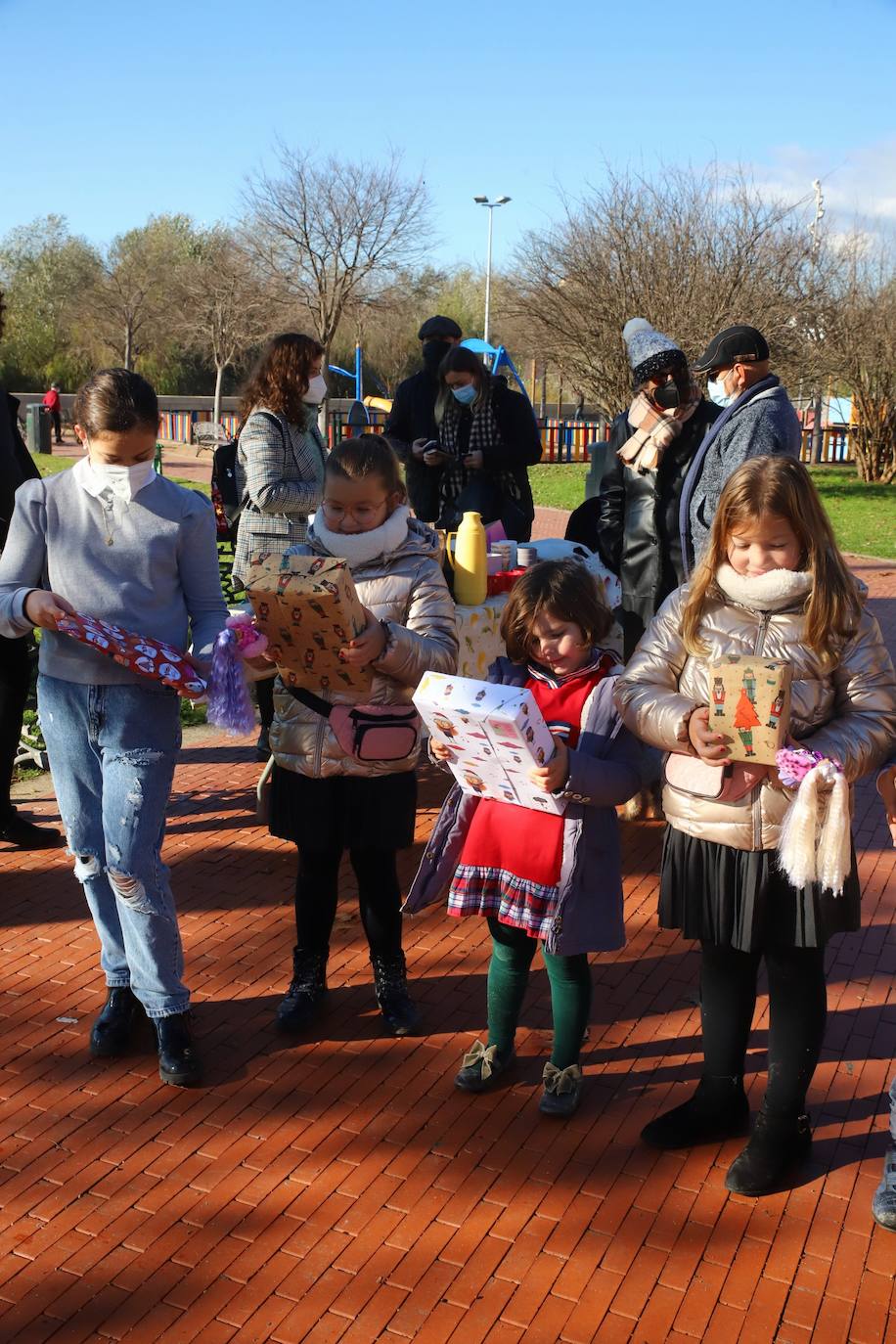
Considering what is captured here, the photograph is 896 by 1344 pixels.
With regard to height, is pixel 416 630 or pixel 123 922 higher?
pixel 416 630

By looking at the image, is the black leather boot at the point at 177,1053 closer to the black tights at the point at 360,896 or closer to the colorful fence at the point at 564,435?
the black tights at the point at 360,896

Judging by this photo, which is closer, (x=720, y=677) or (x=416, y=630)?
(x=720, y=677)

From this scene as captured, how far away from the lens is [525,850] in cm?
332

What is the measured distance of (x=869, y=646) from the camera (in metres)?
2.90

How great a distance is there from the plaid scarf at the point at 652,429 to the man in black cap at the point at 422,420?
160 cm

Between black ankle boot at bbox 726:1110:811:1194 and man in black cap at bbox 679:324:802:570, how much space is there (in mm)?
2408

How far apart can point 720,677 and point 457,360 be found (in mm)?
4094

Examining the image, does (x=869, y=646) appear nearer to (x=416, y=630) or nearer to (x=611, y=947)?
(x=611, y=947)

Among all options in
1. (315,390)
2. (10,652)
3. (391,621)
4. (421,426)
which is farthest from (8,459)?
Answer: (421,426)

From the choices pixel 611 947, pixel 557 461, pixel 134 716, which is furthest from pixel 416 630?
pixel 557 461

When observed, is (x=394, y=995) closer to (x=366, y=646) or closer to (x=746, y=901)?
(x=366, y=646)

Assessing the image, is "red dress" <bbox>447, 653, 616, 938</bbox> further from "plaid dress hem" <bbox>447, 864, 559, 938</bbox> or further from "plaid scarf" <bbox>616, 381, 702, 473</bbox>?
"plaid scarf" <bbox>616, 381, 702, 473</bbox>

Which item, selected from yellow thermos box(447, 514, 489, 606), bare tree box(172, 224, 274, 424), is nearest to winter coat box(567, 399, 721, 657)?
yellow thermos box(447, 514, 489, 606)

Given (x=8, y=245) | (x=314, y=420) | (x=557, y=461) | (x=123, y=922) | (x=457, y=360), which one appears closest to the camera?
(x=123, y=922)
